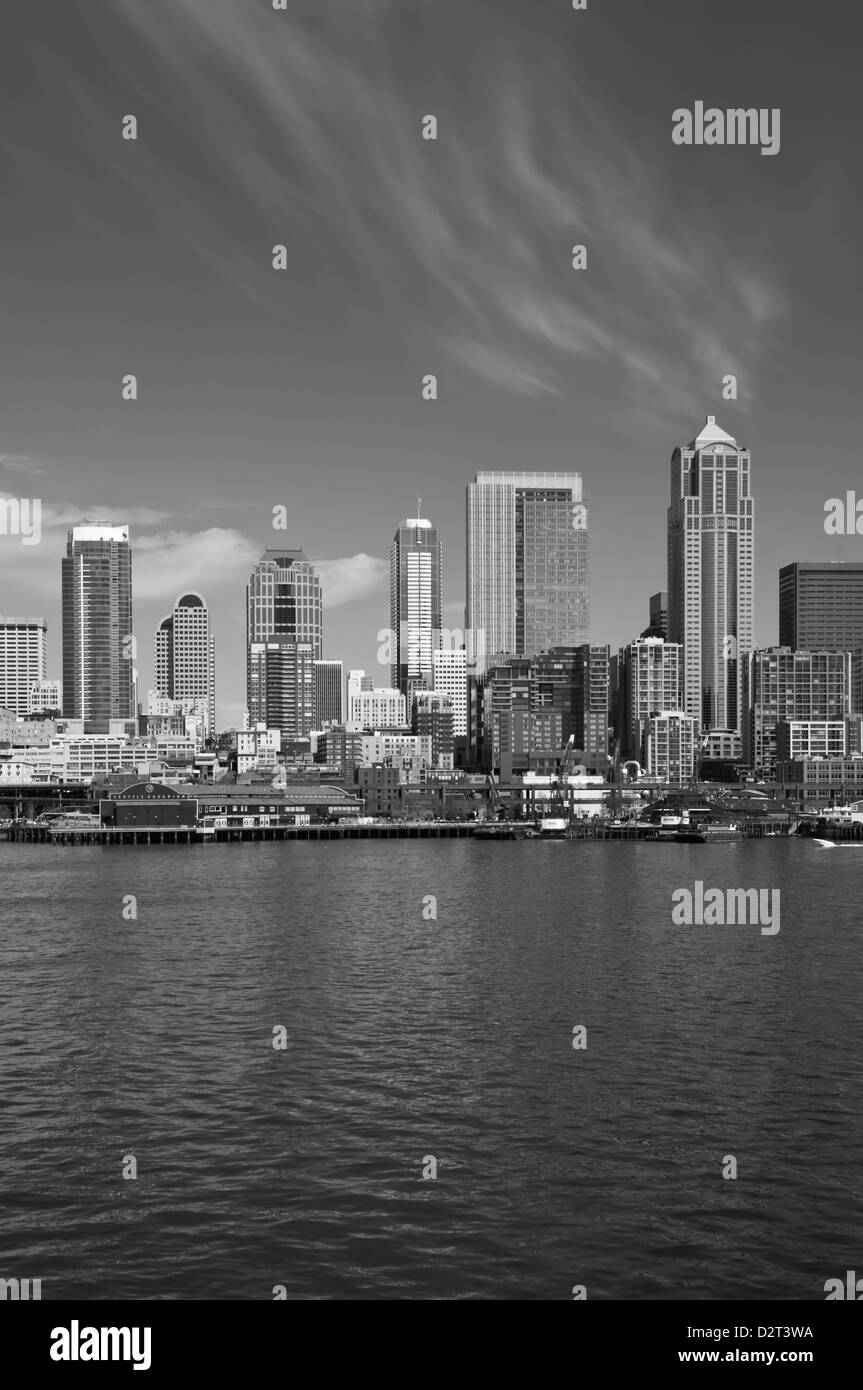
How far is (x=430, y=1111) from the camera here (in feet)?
85.1

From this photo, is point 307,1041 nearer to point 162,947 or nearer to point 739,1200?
point 739,1200

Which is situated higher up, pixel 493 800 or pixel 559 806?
pixel 493 800

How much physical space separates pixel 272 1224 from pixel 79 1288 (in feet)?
11.2

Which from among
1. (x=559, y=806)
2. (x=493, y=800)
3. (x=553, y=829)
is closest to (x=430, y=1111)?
(x=553, y=829)

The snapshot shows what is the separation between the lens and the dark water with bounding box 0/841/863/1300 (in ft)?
63.3

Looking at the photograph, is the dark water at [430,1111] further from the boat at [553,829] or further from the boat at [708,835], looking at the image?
the boat at [553,829]

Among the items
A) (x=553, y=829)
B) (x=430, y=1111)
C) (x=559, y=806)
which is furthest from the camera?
(x=559, y=806)

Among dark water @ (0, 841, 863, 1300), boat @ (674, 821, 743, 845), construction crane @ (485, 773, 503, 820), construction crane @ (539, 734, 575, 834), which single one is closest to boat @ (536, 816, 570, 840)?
construction crane @ (539, 734, 575, 834)

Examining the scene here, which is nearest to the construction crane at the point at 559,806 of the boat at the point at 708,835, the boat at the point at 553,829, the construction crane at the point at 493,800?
the boat at the point at 553,829

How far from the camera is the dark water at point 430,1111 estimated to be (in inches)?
760

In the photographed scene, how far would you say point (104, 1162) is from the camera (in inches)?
917

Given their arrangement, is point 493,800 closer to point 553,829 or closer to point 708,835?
point 553,829

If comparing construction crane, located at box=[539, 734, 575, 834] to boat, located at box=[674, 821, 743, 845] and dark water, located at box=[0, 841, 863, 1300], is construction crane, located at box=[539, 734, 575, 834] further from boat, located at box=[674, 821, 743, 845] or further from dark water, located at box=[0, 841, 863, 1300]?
dark water, located at box=[0, 841, 863, 1300]
